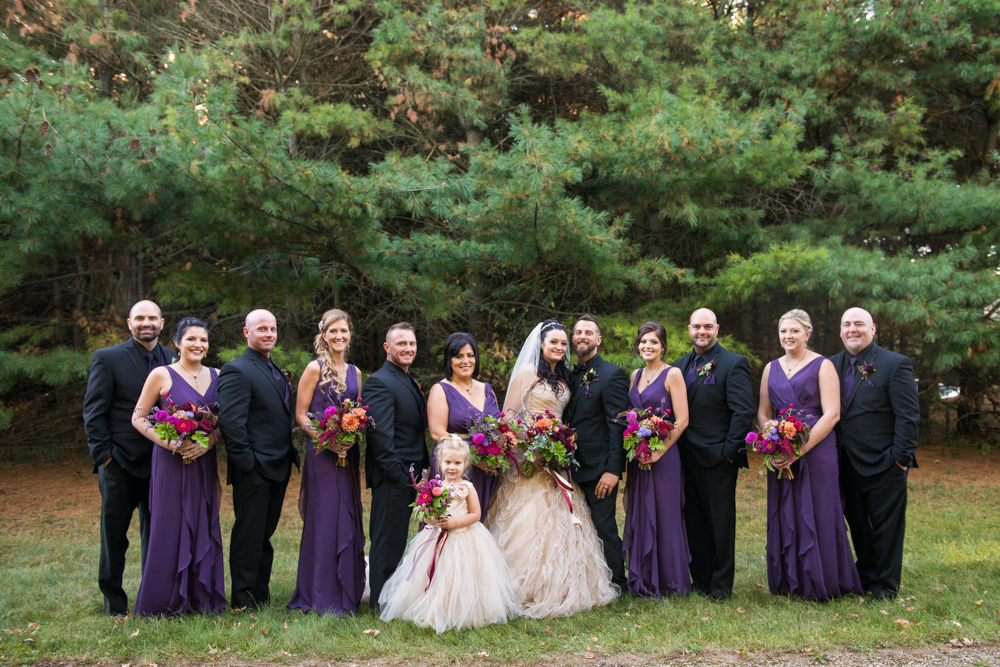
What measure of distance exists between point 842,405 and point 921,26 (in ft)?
24.3

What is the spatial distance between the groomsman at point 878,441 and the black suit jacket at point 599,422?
1626 millimetres

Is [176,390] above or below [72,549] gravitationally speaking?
above

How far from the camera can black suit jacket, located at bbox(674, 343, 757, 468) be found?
16.8 ft

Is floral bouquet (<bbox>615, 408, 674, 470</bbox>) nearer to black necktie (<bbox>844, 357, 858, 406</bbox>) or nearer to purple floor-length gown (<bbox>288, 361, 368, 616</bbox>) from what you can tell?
black necktie (<bbox>844, 357, 858, 406</bbox>)

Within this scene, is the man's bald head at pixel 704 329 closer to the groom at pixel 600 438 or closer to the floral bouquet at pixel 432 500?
the groom at pixel 600 438

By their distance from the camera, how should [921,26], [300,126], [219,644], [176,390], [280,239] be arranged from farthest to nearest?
[921,26] → [300,126] → [280,239] → [176,390] → [219,644]

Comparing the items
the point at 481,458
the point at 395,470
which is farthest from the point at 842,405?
the point at 395,470

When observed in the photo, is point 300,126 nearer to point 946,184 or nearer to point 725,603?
point 725,603

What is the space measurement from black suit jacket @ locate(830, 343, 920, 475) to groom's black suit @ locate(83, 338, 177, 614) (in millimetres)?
4929

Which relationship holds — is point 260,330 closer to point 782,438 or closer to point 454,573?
point 454,573

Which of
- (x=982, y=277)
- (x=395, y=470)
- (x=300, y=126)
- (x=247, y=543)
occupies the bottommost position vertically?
(x=247, y=543)

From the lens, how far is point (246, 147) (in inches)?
288

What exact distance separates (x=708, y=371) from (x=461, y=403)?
1.82m

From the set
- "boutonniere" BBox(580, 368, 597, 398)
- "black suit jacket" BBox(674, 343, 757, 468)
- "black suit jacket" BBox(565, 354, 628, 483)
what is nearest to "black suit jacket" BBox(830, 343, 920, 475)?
"black suit jacket" BBox(674, 343, 757, 468)
